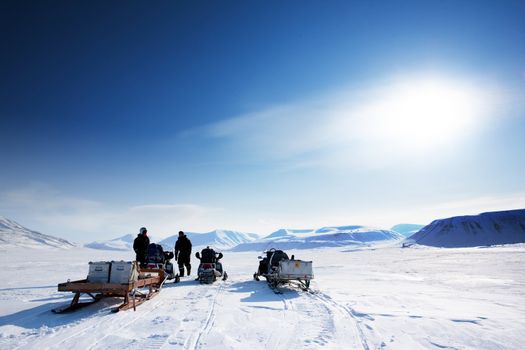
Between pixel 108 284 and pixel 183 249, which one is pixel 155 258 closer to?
pixel 183 249

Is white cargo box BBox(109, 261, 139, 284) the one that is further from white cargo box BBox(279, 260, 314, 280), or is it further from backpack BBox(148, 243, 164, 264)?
white cargo box BBox(279, 260, 314, 280)

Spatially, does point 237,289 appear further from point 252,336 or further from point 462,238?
point 462,238

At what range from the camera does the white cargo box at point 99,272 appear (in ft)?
29.7

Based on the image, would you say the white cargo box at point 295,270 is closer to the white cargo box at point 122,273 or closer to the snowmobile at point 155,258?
the snowmobile at point 155,258

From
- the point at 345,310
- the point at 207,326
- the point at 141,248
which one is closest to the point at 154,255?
the point at 141,248

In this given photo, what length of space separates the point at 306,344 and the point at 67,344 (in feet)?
13.8

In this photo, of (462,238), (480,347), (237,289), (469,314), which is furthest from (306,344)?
(462,238)

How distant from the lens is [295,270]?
1295 cm

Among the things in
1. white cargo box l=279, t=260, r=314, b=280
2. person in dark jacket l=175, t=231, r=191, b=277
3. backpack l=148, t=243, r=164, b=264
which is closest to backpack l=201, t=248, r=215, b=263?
backpack l=148, t=243, r=164, b=264

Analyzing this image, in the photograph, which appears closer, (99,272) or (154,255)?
(99,272)

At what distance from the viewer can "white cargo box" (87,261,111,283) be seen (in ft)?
29.7

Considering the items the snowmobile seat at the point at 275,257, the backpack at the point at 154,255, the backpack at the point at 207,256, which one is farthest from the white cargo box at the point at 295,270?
the backpack at the point at 154,255

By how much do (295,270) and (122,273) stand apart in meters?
6.54

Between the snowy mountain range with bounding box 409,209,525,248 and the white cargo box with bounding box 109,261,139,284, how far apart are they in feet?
575
